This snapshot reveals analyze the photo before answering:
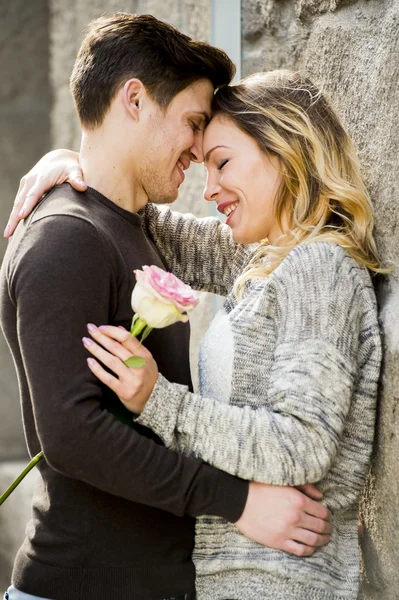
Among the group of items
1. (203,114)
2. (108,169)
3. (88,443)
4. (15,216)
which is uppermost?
(203,114)

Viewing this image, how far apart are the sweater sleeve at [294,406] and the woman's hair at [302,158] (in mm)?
174

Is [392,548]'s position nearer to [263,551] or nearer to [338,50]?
[263,551]

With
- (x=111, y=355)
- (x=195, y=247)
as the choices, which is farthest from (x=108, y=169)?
(x=111, y=355)

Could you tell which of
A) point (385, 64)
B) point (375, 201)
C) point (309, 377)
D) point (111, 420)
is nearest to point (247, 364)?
point (309, 377)

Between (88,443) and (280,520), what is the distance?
1.34ft

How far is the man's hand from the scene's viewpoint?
1682 millimetres

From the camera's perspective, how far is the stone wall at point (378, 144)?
1661 mm

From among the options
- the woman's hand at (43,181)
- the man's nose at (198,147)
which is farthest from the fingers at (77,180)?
the man's nose at (198,147)

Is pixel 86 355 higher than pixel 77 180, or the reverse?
pixel 77 180

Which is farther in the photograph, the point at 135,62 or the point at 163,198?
the point at 163,198

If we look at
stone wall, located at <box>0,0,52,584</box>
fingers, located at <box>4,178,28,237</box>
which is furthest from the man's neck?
stone wall, located at <box>0,0,52,584</box>

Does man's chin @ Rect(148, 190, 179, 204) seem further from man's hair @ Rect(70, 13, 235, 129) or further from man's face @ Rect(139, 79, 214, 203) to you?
man's hair @ Rect(70, 13, 235, 129)

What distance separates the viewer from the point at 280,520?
1.68 metres

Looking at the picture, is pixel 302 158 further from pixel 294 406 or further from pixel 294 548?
pixel 294 548
